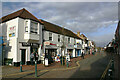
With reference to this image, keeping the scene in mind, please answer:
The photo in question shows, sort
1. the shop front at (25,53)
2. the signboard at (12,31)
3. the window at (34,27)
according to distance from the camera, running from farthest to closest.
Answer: the window at (34,27) → the signboard at (12,31) → the shop front at (25,53)

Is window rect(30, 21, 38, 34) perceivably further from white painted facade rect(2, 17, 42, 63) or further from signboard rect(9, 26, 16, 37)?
signboard rect(9, 26, 16, 37)

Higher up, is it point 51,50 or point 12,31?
point 12,31

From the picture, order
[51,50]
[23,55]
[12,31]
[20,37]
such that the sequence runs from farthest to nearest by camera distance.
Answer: [51,50] → [12,31] → [23,55] → [20,37]

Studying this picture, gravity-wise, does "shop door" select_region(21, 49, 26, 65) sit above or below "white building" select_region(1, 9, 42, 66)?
below

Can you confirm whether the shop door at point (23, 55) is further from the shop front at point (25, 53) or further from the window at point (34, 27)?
the window at point (34, 27)

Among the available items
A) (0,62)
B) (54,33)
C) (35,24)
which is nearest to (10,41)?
(0,62)

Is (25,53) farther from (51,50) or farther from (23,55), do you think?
(51,50)

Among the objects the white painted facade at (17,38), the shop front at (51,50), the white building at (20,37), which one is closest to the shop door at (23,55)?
the white building at (20,37)

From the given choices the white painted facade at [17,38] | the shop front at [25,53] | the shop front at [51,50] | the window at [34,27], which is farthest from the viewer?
the shop front at [51,50]

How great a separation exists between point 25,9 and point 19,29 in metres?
4.69

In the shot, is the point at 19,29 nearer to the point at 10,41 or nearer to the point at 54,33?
the point at 10,41

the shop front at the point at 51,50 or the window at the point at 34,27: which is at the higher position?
the window at the point at 34,27

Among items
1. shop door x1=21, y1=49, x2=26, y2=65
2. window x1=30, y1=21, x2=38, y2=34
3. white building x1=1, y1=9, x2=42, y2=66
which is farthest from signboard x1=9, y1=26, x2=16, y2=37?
shop door x1=21, y1=49, x2=26, y2=65

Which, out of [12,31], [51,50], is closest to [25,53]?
[12,31]
